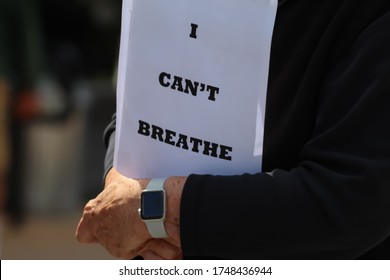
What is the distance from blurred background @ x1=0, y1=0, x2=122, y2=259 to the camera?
22.1 ft

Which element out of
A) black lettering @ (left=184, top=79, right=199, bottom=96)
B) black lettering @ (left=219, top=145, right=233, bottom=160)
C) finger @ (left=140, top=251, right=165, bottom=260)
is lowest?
finger @ (left=140, top=251, right=165, bottom=260)

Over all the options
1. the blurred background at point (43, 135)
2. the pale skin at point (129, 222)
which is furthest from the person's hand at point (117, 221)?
the blurred background at point (43, 135)

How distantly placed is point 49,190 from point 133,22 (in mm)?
5551

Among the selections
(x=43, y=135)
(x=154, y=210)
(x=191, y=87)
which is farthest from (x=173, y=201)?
(x=43, y=135)

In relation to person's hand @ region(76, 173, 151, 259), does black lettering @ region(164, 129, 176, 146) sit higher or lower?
higher

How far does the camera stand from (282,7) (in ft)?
6.07

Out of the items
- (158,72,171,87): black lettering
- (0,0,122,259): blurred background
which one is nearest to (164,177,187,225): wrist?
(158,72,171,87): black lettering

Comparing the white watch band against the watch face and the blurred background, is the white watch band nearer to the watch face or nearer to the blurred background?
the watch face

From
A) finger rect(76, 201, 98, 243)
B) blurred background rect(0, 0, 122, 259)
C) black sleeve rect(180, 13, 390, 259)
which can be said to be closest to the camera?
black sleeve rect(180, 13, 390, 259)

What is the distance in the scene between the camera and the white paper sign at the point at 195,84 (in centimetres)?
182

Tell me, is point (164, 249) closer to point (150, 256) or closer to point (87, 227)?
point (150, 256)

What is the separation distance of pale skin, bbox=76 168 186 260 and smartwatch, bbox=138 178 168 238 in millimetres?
11

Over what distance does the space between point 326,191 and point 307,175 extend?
0.06 m

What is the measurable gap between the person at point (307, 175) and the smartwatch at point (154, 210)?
0.01 metres
